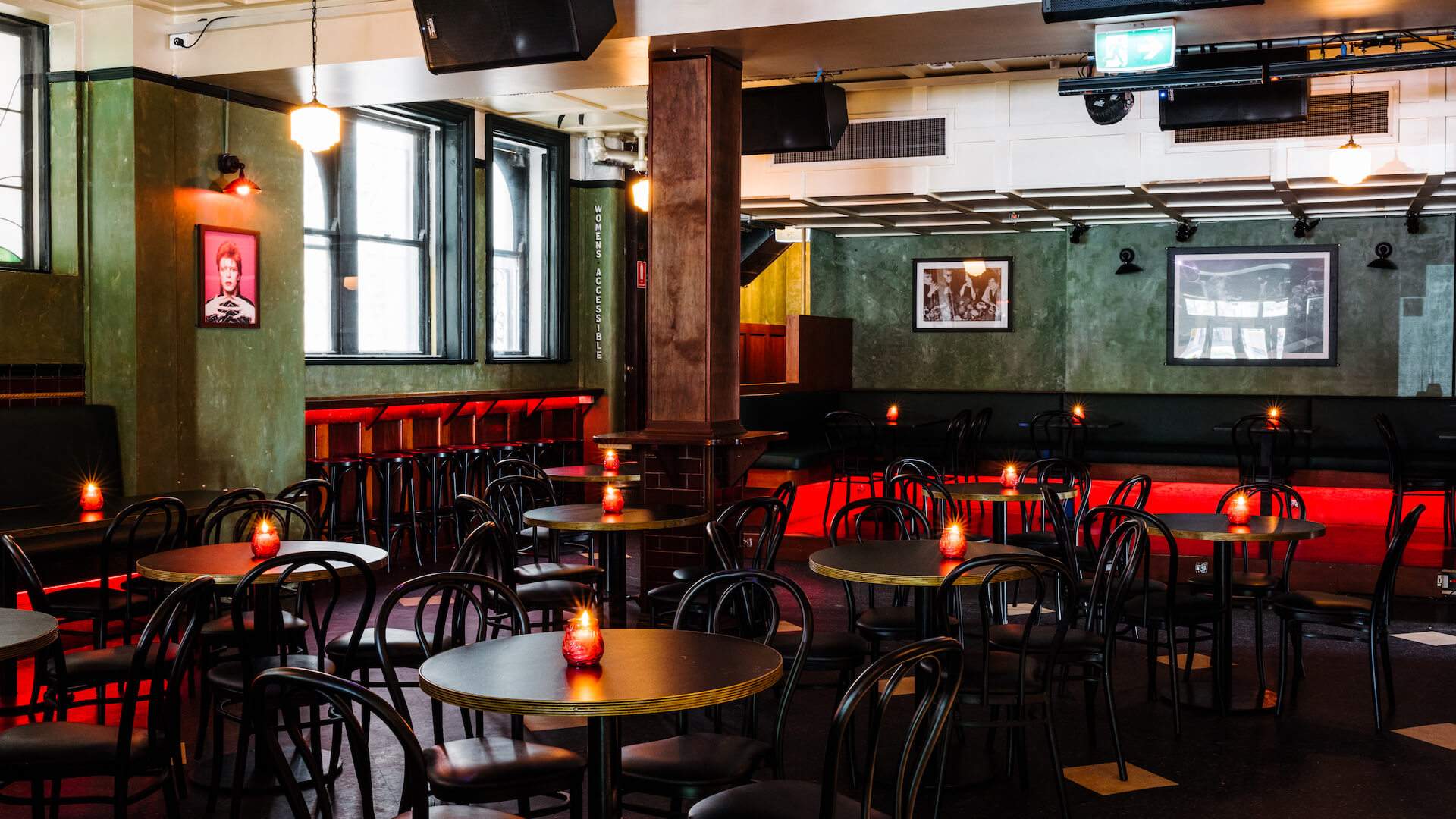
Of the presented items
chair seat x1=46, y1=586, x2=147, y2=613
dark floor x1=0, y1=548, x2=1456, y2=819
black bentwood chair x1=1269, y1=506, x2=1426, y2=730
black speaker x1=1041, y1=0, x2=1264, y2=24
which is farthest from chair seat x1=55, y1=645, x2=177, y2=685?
black bentwood chair x1=1269, y1=506, x2=1426, y2=730

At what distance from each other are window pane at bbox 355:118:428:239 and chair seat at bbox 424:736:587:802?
6.59 meters

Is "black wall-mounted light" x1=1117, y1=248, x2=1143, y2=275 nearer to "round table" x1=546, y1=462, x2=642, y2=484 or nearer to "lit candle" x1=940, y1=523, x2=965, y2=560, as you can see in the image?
"round table" x1=546, y1=462, x2=642, y2=484

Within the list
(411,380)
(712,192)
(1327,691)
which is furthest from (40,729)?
(411,380)

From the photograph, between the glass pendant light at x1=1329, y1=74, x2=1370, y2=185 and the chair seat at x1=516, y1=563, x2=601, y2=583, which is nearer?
the chair seat at x1=516, y1=563, x2=601, y2=583

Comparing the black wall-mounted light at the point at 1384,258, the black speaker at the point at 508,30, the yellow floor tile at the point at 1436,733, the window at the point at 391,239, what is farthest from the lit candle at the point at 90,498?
the black wall-mounted light at the point at 1384,258

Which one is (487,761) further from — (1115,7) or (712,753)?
(1115,7)

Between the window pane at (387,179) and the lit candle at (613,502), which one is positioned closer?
the lit candle at (613,502)

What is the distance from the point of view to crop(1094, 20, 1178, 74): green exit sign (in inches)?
203

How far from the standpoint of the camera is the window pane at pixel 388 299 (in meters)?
9.02

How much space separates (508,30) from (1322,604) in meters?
3.95

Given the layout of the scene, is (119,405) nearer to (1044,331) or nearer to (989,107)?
(989,107)

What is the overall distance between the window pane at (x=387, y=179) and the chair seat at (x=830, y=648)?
5.91 meters

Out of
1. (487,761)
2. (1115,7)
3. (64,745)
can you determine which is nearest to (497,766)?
(487,761)

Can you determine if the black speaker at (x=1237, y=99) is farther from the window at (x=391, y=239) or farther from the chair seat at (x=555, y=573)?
the window at (x=391, y=239)
